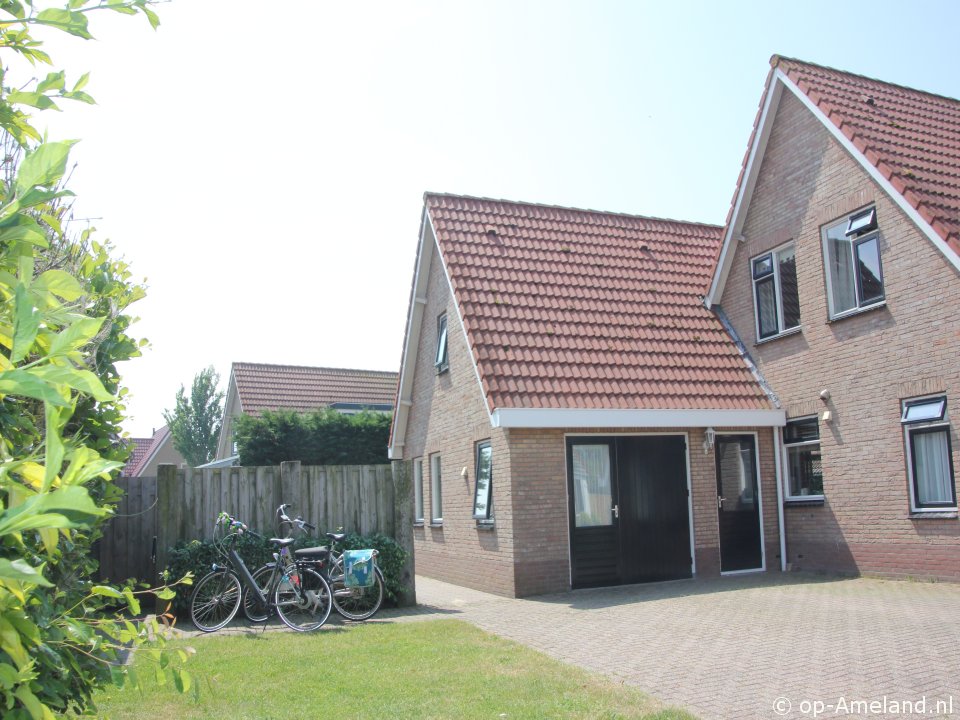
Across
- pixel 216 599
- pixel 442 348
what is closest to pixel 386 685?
pixel 216 599

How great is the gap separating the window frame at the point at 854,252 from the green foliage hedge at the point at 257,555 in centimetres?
832

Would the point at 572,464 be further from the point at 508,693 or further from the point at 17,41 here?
the point at 17,41

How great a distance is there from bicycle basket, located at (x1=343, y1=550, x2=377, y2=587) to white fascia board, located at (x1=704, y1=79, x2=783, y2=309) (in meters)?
9.37

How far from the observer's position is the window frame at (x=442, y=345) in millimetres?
17203

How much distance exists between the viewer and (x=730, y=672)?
7.47 meters

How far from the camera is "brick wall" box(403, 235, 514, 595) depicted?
13953mm

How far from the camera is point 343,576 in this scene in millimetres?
11367

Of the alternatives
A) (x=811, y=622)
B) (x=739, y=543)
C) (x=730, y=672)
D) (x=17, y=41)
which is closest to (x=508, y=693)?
(x=730, y=672)

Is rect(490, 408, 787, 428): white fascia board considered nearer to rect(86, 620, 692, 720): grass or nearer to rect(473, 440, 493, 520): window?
rect(473, 440, 493, 520): window

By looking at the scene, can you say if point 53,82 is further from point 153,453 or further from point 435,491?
point 153,453

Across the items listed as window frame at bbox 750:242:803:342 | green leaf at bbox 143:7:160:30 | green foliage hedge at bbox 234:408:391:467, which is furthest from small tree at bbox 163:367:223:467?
green leaf at bbox 143:7:160:30

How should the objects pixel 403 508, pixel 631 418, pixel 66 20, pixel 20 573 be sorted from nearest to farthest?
pixel 20 573 < pixel 66 20 < pixel 403 508 < pixel 631 418

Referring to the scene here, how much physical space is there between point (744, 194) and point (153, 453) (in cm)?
4416

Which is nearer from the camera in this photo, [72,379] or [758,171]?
[72,379]
